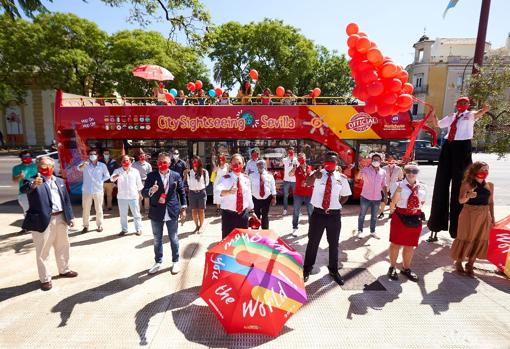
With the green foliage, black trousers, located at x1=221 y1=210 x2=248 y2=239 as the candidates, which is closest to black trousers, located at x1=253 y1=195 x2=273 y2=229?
black trousers, located at x1=221 y1=210 x2=248 y2=239

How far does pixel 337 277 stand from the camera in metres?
4.76

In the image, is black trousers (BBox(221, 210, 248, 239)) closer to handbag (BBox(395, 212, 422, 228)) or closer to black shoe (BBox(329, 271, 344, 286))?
black shoe (BBox(329, 271, 344, 286))

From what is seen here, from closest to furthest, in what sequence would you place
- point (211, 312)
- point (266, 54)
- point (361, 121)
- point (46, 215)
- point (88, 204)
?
point (211, 312) → point (46, 215) → point (88, 204) → point (361, 121) → point (266, 54)

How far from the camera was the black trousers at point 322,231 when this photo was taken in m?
4.65

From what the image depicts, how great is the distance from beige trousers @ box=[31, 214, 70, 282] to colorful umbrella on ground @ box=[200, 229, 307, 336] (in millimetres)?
2701

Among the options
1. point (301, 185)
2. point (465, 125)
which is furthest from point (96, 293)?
point (465, 125)

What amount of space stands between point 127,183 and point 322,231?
450 cm

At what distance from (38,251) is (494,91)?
905 cm

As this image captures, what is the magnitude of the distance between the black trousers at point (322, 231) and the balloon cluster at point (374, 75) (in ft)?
6.57

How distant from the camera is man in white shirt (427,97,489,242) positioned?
18.6ft

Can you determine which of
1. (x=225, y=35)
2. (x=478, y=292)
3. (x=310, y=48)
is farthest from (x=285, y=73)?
(x=478, y=292)

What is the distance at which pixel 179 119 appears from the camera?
9180 millimetres

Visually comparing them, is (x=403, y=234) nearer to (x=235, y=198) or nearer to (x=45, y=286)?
(x=235, y=198)

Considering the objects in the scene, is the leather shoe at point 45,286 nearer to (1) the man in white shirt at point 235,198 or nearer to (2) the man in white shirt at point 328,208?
(1) the man in white shirt at point 235,198
